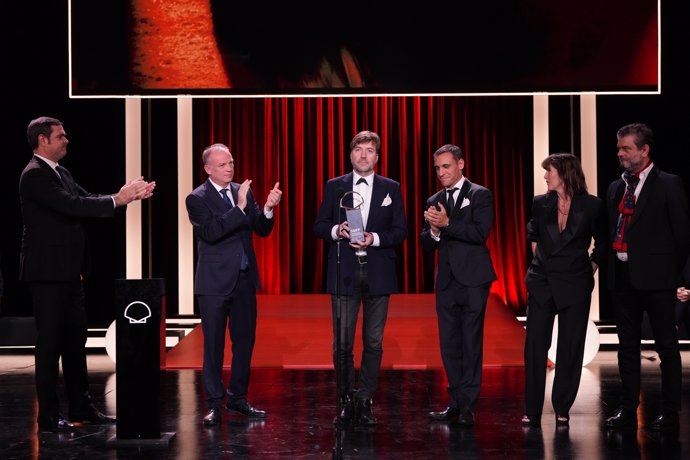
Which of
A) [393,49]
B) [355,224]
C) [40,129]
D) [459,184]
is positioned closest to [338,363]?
[355,224]

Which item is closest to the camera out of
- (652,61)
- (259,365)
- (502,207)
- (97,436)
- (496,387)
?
(97,436)

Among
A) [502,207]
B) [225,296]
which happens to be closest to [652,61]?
[502,207]

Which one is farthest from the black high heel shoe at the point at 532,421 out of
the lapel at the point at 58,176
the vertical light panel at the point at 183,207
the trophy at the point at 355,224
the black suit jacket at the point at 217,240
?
the vertical light panel at the point at 183,207

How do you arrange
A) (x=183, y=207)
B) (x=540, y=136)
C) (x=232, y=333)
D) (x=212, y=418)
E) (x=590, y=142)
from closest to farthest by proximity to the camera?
(x=212, y=418), (x=232, y=333), (x=590, y=142), (x=540, y=136), (x=183, y=207)

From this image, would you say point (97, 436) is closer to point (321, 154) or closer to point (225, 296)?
point (225, 296)

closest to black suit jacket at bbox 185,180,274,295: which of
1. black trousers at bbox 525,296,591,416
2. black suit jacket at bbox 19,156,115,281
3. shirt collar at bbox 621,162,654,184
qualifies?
black suit jacket at bbox 19,156,115,281

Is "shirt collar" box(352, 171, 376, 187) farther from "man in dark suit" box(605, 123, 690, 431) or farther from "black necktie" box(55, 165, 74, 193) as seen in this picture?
"black necktie" box(55, 165, 74, 193)

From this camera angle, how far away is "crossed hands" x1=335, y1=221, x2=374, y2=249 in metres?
4.42

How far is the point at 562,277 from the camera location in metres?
4.43

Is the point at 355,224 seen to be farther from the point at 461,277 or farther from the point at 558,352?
the point at 558,352

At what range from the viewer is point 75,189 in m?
4.79

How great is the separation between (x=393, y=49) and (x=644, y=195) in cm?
361

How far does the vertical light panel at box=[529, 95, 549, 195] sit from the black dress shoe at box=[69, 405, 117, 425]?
17.3 ft

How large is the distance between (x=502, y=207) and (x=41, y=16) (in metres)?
4.77
